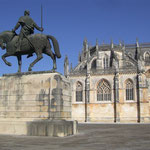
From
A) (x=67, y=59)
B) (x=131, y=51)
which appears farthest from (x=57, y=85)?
(x=131, y=51)

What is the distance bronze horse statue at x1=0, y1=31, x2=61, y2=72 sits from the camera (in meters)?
11.2

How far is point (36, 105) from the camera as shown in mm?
10695

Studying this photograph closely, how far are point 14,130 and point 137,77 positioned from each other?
103ft

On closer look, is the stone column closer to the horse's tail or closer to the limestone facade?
the limestone facade

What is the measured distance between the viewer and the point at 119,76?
39906mm

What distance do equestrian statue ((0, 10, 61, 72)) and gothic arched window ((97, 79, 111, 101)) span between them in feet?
98.6

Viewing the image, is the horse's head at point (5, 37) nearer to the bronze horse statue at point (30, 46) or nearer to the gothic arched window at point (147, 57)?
the bronze horse statue at point (30, 46)

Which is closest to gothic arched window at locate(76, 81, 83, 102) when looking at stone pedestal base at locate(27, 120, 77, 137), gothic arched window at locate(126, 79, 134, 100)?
gothic arched window at locate(126, 79, 134, 100)

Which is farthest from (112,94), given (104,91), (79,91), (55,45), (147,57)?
(55,45)

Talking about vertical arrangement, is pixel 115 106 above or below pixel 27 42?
below

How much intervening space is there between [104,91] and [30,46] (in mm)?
30846

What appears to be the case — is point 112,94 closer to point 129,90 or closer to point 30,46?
point 129,90

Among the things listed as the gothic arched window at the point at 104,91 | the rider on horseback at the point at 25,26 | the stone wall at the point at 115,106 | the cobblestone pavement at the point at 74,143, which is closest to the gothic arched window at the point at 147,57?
the stone wall at the point at 115,106

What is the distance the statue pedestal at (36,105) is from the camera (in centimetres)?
1020
